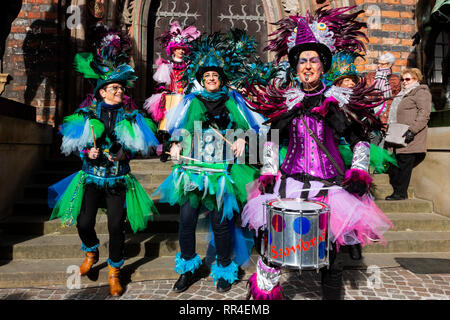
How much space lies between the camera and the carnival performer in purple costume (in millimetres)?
2182

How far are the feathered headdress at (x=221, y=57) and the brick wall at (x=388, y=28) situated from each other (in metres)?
4.85

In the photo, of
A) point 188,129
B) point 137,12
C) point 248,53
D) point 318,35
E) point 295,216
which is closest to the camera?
point 295,216

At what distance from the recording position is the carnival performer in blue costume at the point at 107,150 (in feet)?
9.70

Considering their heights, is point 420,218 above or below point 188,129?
below

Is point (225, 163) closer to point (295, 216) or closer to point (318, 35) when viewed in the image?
point (295, 216)

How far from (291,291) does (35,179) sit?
4.35 metres

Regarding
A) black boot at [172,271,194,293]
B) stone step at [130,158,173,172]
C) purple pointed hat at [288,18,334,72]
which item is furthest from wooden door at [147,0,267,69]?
black boot at [172,271,194,293]

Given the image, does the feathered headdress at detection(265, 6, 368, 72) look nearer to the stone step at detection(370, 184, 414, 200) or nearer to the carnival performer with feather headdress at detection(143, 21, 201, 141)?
the carnival performer with feather headdress at detection(143, 21, 201, 141)

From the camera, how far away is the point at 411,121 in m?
5.06

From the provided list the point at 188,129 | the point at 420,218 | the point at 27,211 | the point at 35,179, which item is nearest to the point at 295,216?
the point at 188,129

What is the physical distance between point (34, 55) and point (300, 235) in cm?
625

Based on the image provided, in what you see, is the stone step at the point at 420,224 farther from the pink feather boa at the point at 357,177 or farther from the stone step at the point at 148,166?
the stone step at the point at 148,166

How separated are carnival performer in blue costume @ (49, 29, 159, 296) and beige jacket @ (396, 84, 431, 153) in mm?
4246

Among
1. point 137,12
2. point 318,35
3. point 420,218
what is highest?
point 137,12
